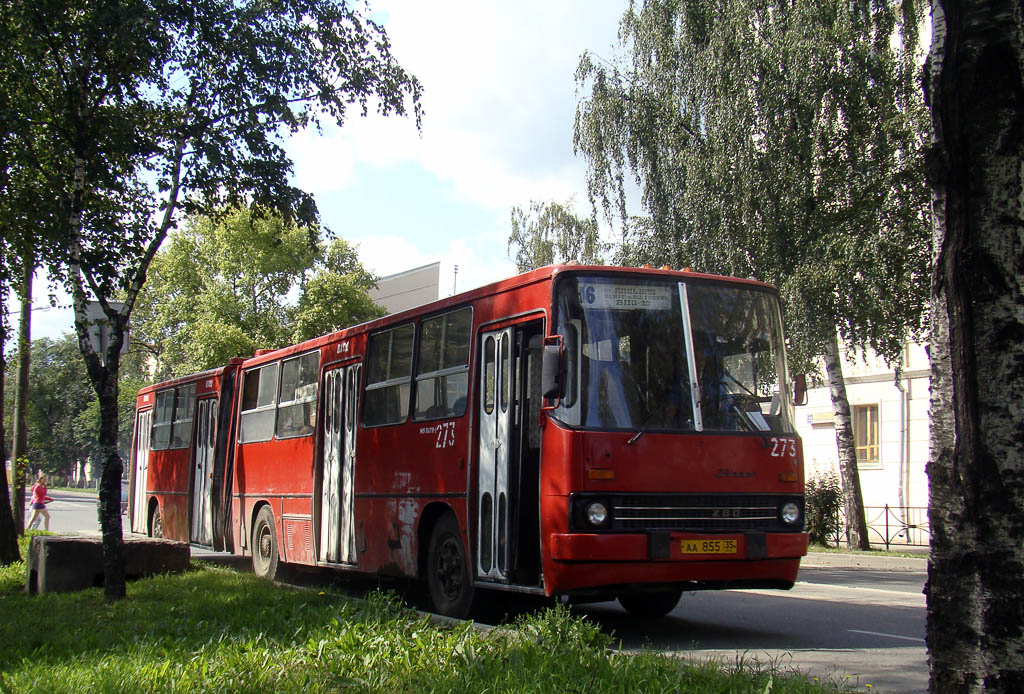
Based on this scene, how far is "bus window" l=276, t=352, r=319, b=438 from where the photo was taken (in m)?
14.4

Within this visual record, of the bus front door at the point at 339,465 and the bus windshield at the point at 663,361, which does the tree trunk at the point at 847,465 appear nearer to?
the bus front door at the point at 339,465

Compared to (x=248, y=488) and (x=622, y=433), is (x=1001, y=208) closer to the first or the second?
(x=622, y=433)

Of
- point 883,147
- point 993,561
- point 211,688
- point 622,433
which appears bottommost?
point 211,688

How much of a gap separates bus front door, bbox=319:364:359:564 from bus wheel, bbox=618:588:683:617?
367cm

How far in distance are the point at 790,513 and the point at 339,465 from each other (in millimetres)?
6214

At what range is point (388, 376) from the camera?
39.8 feet

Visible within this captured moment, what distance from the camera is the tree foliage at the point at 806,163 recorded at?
1939 cm

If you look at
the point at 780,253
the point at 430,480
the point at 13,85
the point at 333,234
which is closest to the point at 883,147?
the point at 780,253

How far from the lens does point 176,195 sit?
474 inches

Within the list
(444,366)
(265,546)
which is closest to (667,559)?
(444,366)

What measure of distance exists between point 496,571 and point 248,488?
8158 mm

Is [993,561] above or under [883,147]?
under

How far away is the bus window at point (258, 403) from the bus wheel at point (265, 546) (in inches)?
47.8

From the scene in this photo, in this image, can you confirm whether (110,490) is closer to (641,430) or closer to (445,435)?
(445,435)
